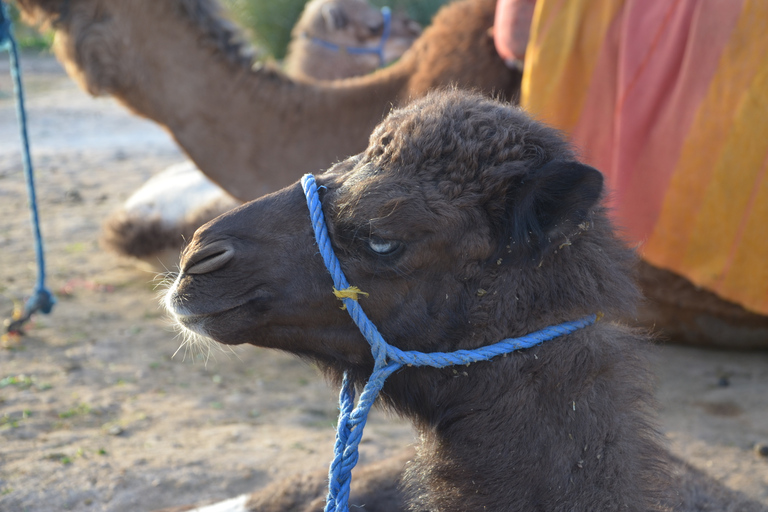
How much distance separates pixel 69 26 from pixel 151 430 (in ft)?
8.77

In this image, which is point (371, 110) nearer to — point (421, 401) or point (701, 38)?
point (701, 38)

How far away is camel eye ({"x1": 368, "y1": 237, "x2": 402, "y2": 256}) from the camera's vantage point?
212cm

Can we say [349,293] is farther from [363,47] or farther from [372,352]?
[363,47]

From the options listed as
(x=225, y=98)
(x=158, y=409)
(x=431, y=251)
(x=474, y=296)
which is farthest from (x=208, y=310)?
(x=225, y=98)

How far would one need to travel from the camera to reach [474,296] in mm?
2170

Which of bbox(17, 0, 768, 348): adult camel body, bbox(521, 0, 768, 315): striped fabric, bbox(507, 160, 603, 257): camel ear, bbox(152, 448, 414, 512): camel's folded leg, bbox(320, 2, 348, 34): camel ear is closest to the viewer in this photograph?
bbox(507, 160, 603, 257): camel ear

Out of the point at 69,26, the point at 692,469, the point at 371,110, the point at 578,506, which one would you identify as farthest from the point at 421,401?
the point at 69,26

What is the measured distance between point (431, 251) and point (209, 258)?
642mm

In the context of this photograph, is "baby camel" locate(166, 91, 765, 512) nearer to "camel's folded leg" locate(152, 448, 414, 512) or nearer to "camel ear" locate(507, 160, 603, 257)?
"camel ear" locate(507, 160, 603, 257)

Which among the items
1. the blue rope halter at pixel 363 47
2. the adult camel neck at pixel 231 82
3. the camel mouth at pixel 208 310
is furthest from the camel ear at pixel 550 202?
the blue rope halter at pixel 363 47

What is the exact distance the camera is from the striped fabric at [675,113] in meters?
3.83

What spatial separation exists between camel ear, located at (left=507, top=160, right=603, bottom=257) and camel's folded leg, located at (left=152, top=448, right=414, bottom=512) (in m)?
1.12

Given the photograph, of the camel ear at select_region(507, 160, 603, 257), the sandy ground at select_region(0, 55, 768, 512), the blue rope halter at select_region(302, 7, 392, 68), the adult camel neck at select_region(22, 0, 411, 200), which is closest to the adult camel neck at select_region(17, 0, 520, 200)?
the adult camel neck at select_region(22, 0, 411, 200)

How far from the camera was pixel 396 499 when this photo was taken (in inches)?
109
